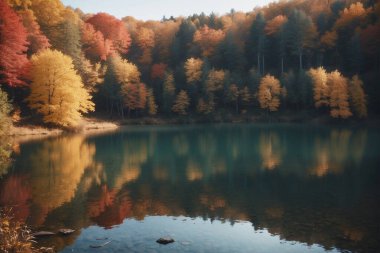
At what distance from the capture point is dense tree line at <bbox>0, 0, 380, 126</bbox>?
5334 centimetres

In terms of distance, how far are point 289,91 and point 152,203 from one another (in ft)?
214

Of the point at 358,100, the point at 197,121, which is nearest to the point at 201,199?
the point at 197,121

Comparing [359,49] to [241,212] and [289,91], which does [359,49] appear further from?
[241,212]

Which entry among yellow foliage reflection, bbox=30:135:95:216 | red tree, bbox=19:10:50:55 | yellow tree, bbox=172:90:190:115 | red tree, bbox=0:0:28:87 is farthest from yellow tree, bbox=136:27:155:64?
yellow foliage reflection, bbox=30:135:95:216

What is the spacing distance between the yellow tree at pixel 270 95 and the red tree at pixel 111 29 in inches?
1528

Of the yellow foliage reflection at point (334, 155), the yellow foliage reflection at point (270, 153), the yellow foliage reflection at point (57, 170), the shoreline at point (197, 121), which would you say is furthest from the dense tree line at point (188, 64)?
the yellow foliage reflection at point (334, 155)

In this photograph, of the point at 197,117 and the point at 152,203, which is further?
the point at 197,117

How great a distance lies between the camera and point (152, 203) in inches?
670

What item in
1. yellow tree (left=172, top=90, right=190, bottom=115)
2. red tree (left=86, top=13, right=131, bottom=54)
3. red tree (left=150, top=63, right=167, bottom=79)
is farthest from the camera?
red tree (left=86, top=13, right=131, bottom=54)

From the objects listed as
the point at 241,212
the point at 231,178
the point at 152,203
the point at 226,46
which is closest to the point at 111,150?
the point at 231,178

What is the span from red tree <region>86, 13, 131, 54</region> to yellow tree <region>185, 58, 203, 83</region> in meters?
21.6

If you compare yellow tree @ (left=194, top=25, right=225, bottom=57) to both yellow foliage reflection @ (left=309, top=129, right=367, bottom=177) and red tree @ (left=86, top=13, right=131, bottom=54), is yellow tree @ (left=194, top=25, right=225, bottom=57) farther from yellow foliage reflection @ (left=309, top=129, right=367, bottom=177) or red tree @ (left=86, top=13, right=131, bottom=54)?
yellow foliage reflection @ (left=309, top=129, right=367, bottom=177)

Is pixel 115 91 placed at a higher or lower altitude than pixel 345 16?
lower

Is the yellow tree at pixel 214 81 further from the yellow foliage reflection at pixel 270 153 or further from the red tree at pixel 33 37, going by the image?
the yellow foliage reflection at pixel 270 153
